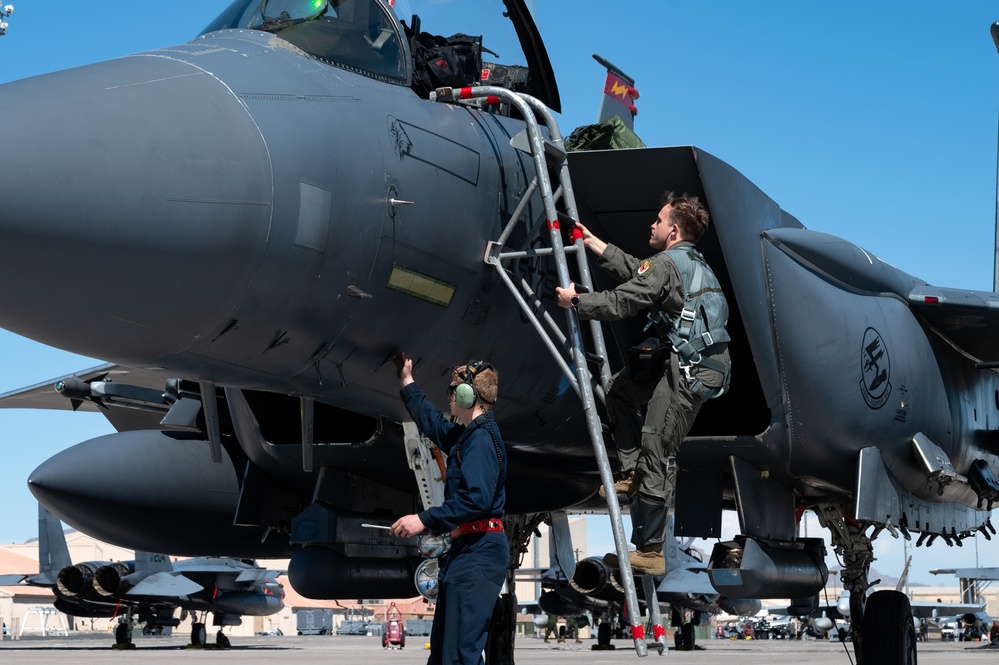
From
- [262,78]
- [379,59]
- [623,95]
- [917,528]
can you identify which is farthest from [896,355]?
[262,78]

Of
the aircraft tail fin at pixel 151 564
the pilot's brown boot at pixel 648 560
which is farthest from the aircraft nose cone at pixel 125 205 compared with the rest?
the aircraft tail fin at pixel 151 564

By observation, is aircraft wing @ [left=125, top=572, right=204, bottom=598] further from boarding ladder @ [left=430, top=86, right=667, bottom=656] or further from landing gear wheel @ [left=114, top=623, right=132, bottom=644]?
boarding ladder @ [left=430, top=86, right=667, bottom=656]

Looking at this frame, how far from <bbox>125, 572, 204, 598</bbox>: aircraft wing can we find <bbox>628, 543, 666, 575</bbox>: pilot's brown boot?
30.0m

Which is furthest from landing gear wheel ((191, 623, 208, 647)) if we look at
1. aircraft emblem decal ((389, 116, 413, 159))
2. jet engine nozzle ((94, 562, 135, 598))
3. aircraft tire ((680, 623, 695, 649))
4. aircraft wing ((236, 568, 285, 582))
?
aircraft emblem decal ((389, 116, 413, 159))

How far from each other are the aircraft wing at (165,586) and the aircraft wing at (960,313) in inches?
1126

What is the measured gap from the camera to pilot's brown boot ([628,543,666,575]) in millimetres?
4676

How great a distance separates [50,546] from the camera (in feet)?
118

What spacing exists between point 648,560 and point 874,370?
8.05ft

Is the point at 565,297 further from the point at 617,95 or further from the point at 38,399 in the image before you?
the point at 38,399

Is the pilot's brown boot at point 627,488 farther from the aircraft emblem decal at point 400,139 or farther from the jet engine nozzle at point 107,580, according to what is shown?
the jet engine nozzle at point 107,580

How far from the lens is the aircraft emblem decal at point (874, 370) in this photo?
6391mm

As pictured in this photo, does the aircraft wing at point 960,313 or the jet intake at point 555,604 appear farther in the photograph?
the jet intake at point 555,604

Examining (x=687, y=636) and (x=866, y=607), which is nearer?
(x=866, y=607)

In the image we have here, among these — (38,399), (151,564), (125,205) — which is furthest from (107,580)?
(125,205)
